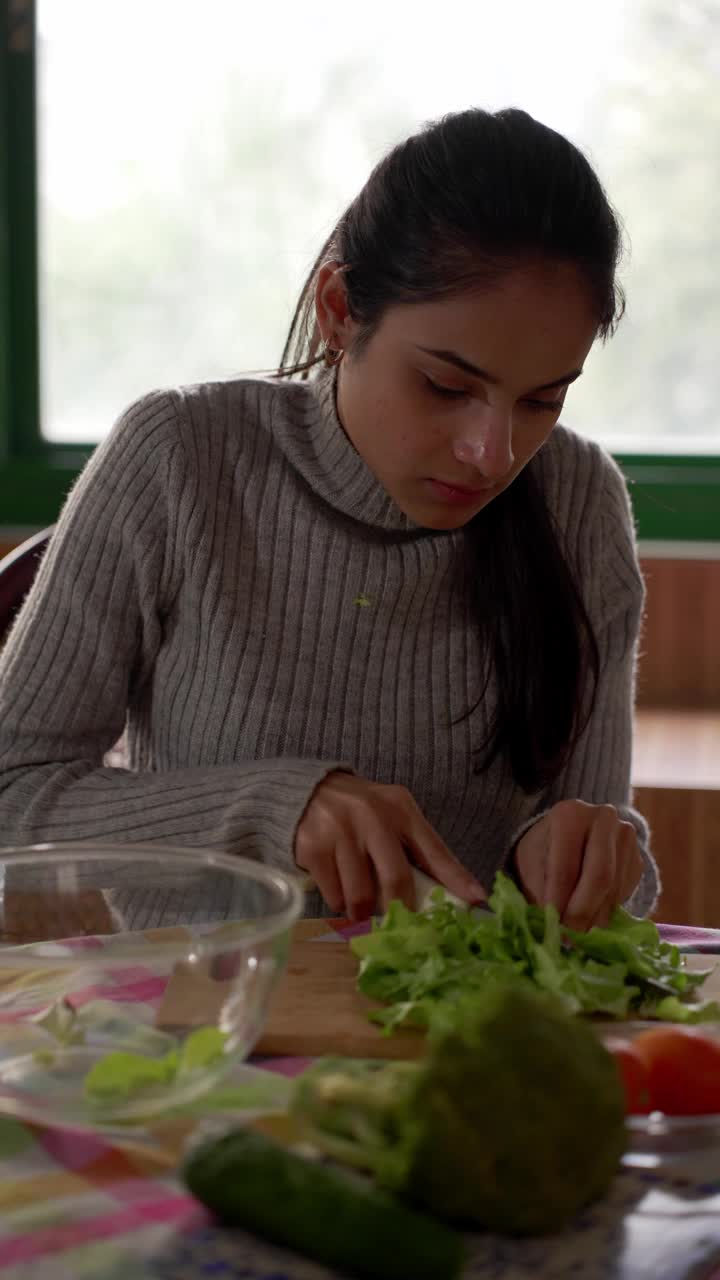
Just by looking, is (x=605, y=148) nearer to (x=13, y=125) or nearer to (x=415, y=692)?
(x=13, y=125)

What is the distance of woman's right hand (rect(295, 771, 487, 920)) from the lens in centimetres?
105

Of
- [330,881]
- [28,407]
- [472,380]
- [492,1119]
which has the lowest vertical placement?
[330,881]

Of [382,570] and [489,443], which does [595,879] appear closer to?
[489,443]

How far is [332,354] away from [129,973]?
0.82 m

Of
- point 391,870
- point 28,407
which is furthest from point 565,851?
point 28,407

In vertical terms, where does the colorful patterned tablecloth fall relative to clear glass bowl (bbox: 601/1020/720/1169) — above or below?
below

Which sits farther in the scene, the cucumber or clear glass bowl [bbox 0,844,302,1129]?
clear glass bowl [bbox 0,844,302,1129]

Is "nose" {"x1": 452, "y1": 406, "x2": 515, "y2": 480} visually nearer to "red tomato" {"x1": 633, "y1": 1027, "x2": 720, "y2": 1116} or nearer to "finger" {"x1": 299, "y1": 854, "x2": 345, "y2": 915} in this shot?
"finger" {"x1": 299, "y1": 854, "x2": 345, "y2": 915}

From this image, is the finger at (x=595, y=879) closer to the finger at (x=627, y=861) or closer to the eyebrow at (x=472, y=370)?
the finger at (x=627, y=861)

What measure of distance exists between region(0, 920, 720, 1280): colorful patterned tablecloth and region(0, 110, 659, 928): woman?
0.46m

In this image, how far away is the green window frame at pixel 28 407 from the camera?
2789 mm

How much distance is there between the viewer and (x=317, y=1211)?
568 millimetres

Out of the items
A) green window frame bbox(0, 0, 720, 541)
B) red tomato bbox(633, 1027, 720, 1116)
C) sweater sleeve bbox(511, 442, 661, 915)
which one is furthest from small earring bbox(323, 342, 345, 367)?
green window frame bbox(0, 0, 720, 541)

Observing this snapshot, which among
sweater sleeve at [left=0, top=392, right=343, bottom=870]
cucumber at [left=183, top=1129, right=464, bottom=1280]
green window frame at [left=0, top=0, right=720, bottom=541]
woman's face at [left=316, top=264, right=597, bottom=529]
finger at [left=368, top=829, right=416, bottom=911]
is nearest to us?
cucumber at [left=183, top=1129, right=464, bottom=1280]
